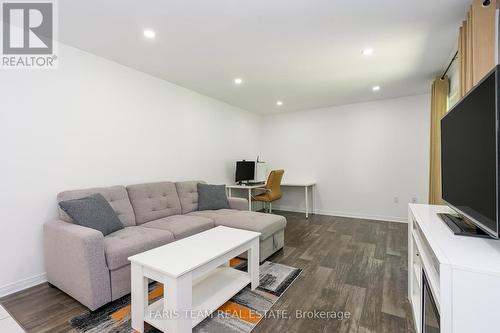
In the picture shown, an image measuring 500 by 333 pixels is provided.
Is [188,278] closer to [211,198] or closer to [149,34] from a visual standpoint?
[211,198]

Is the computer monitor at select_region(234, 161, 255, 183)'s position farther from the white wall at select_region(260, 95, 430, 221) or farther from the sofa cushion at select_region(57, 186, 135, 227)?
the sofa cushion at select_region(57, 186, 135, 227)

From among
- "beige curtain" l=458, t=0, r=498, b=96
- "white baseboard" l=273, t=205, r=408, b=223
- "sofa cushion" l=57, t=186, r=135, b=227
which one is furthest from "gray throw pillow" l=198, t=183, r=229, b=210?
"beige curtain" l=458, t=0, r=498, b=96

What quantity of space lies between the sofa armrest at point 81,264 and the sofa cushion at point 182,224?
0.69m

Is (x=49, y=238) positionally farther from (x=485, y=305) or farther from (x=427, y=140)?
(x=427, y=140)

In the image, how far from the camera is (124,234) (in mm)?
2166

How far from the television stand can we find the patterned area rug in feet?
4.38

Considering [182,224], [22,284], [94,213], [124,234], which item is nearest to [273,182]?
[182,224]

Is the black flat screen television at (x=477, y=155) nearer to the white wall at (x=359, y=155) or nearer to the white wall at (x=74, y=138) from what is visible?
the white wall at (x=359, y=155)

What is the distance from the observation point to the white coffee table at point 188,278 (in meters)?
1.40

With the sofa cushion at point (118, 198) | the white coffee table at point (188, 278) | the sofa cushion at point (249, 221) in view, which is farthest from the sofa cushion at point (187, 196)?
the white coffee table at point (188, 278)

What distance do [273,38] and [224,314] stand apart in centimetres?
245

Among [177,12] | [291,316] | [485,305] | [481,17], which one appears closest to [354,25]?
[481,17]

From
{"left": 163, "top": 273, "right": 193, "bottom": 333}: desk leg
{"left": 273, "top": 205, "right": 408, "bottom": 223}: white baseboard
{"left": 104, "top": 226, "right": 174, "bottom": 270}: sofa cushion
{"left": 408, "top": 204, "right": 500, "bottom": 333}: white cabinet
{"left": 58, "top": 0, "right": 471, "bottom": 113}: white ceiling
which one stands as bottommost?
{"left": 273, "top": 205, "right": 408, "bottom": 223}: white baseboard

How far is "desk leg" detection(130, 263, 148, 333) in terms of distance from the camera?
1.54 m
